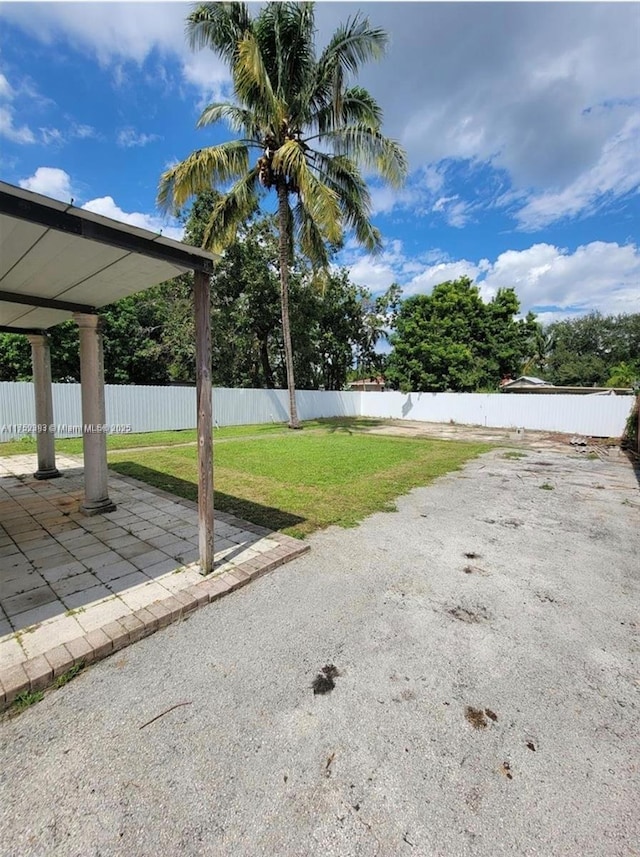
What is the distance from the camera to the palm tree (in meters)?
9.16

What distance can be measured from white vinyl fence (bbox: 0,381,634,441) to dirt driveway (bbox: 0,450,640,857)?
9721 millimetres

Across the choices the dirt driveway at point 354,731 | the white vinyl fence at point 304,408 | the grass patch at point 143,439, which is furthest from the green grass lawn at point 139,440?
the dirt driveway at point 354,731

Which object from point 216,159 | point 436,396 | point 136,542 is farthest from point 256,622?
point 436,396

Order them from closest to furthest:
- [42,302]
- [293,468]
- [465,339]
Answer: [42,302], [293,468], [465,339]

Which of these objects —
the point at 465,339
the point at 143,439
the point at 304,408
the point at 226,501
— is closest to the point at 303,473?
the point at 226,501

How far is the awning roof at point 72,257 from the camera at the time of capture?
1.99 metres

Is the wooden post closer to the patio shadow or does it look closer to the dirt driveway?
the dirt driveway

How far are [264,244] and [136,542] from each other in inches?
633

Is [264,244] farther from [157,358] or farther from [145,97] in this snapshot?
[145,97]

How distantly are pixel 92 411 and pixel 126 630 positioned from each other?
270cm

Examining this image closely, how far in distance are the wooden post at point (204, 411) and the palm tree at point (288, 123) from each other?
7.41m

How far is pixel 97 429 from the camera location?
13.5ft

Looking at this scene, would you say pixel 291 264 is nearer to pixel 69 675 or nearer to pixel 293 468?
pixel 293 468

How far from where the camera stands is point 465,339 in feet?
62.9
